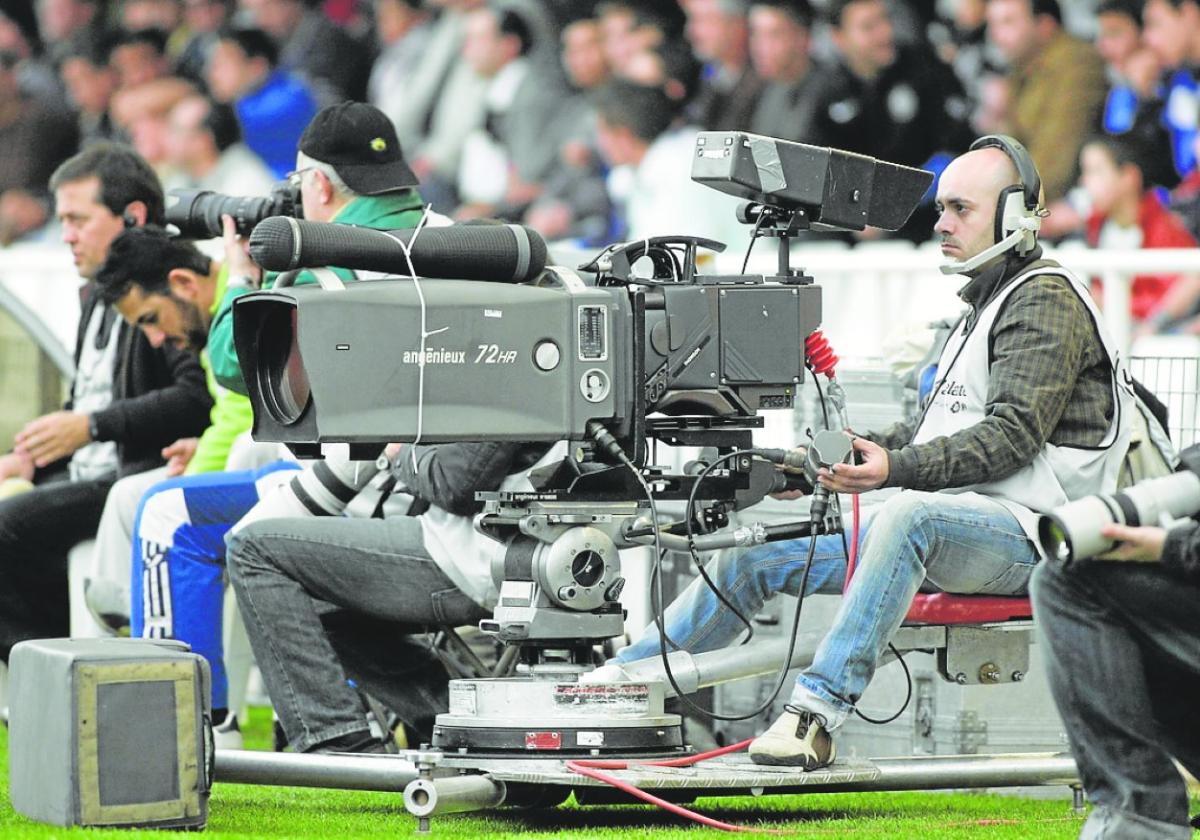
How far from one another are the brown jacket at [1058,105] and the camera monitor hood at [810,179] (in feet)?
13.5

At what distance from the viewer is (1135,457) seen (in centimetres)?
452

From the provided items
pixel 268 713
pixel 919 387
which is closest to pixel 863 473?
pixel 919 387

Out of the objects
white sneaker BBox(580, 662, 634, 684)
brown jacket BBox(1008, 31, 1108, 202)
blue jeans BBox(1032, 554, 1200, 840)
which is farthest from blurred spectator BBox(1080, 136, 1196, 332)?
blue jeans BBox(1032, 554, 1200, 840)

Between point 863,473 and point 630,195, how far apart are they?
661 centimetres

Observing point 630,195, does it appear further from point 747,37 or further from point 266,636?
point 266,636

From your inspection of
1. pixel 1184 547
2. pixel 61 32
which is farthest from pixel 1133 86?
pixel 61 32

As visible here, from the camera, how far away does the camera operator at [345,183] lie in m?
5.37

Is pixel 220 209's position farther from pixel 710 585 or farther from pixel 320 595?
pixel 710 585

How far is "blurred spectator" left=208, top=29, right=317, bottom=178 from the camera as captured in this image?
12.9 metres

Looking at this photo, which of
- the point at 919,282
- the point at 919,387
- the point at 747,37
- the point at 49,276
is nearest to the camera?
the point at 919,387

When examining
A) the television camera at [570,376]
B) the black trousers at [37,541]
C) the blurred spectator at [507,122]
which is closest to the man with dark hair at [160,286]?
the black trousers at [37,541]

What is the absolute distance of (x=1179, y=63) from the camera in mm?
8234

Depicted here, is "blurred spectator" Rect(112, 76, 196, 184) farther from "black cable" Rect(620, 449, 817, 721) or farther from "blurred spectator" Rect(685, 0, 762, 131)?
"black cable" Rect(620, 449, 817, 721)

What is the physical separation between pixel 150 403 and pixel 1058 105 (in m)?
4.04
